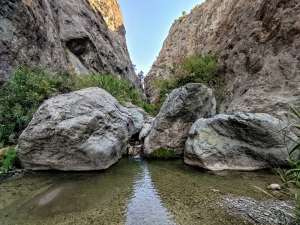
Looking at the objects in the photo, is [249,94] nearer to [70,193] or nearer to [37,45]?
[70,193]

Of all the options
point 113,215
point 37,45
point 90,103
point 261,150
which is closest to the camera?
point 113,215

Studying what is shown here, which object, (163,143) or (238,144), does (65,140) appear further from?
(238,144)

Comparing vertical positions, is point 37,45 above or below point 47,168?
above

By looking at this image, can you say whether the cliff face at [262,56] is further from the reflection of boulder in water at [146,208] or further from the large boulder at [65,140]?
the large boulder at [65,140]

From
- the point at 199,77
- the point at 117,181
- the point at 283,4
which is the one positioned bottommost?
the point at 117,181

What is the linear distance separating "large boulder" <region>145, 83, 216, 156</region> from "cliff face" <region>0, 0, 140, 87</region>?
5.80 meters

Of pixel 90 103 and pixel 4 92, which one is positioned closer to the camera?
pixel 90 103

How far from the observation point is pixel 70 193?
282cm

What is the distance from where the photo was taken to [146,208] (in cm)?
238

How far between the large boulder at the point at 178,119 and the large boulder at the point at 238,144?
1015 millimetres

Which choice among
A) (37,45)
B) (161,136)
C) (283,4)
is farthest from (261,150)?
(37,45)

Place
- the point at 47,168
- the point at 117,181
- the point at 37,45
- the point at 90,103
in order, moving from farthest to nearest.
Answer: the point at 37,45
the point at 90,103
the point at 47,168
the point at 117,181

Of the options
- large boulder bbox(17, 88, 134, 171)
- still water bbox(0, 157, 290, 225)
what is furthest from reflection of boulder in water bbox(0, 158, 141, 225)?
large boulder bbox(17, 88, 134, 171)

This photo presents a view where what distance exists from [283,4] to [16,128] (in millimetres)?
10433
